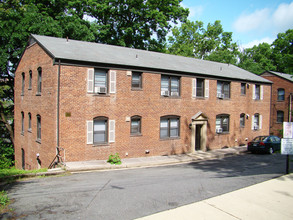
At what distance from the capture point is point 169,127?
19188 millimetres

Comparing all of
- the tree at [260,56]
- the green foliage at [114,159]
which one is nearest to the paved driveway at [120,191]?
the green foliage at [114,159]

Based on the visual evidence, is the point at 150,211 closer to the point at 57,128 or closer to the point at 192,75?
the point at 57,128

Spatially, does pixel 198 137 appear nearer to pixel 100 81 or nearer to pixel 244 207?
pixel 100 81

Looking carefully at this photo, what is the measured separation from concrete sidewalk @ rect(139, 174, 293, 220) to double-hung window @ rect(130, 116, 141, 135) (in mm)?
9112

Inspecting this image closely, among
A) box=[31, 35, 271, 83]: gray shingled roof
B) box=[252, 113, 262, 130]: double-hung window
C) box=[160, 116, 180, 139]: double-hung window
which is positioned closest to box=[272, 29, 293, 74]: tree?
box=[252, 113, 262, 130]: double-hung window

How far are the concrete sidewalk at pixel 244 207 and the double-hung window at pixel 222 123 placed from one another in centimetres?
1234

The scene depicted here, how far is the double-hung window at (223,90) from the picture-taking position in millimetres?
22422

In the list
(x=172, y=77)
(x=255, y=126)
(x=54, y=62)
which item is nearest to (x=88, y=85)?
(x=54, y=62)

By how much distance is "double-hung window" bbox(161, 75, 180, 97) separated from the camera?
18797 millimetres

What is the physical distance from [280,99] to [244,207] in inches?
1173

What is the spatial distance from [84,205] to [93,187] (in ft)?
6.83

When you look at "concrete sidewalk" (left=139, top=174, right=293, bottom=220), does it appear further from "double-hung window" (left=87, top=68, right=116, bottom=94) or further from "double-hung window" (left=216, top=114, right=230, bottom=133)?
"double-hung window" (left=216, top=114, right=230, bottom=133)

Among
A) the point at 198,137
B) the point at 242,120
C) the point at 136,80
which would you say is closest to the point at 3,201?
the point at 136,80

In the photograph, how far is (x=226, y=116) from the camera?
23.1 m
